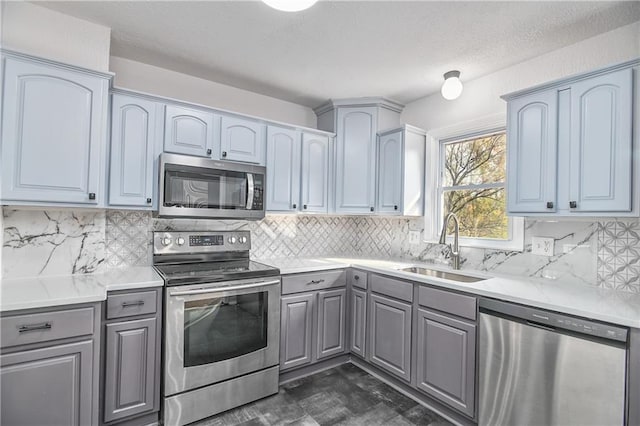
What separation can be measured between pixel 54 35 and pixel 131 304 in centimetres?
174

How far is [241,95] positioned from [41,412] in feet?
8.68

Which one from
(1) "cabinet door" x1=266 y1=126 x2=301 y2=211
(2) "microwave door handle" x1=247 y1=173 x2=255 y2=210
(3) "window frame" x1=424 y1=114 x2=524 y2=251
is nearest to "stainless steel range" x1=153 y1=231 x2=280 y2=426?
(2) "microwave door handle" x1=247 y1=173 x2=255 y2=210

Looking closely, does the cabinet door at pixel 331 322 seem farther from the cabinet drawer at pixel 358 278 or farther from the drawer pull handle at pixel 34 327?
the drawer pull handle at pixel 34 327

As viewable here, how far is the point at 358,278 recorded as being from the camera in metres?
2.86

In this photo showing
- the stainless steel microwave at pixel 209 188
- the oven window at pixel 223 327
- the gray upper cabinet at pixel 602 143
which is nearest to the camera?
the gray upper cabinet at pixel 602 143

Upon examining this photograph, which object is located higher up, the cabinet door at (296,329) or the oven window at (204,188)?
the oven window at (204,188)

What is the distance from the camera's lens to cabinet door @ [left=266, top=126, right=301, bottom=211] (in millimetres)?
2854

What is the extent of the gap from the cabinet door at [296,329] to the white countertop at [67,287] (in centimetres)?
98

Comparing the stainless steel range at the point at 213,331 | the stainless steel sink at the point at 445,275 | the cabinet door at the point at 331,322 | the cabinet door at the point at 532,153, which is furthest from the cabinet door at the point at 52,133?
the cabinet door at the point at 532,153

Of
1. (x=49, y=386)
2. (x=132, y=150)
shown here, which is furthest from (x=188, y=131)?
(x=49, y=386)

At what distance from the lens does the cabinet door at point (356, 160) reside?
322 centimetres

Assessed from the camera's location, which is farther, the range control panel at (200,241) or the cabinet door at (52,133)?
the range control panel at (200,241)

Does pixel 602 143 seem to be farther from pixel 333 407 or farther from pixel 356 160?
pixel 333 407

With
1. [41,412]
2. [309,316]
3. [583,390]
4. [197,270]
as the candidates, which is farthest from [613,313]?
[41,412]
